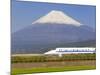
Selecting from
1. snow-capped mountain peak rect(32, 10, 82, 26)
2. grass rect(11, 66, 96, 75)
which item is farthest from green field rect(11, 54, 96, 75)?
snow-capped mountain peak rect(32, 10, 82, 26)

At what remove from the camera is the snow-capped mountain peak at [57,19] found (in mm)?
2520

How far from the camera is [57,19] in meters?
2.57

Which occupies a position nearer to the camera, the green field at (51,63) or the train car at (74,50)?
the green field at (51,63)

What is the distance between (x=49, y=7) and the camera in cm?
254

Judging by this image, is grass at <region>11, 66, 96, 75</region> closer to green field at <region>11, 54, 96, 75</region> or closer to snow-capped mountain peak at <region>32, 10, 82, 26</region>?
green field at <region>11, 54, 96, 75</region>

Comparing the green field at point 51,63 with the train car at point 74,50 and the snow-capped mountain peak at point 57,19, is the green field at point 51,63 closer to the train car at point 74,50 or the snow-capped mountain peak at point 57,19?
the train car at point 74,50

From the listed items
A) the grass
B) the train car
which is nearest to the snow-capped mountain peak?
the train car

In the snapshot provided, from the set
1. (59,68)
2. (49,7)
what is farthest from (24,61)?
(49,7)

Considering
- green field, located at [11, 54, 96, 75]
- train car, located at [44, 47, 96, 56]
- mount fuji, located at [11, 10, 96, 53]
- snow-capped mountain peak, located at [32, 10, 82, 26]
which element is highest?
snow-capped mountain peak, located at [32, 10, 82, 26]

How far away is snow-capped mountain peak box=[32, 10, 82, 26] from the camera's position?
2520mm

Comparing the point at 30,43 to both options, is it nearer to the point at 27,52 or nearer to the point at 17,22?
the point at 27,52

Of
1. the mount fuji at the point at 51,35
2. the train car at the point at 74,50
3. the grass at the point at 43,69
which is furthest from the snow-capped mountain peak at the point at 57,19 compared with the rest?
the grass at the point at 43,69

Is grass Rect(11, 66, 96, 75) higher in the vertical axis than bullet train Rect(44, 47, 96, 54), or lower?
lower

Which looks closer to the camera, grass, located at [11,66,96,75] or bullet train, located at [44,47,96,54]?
grass, located at [11,66,96,75]
